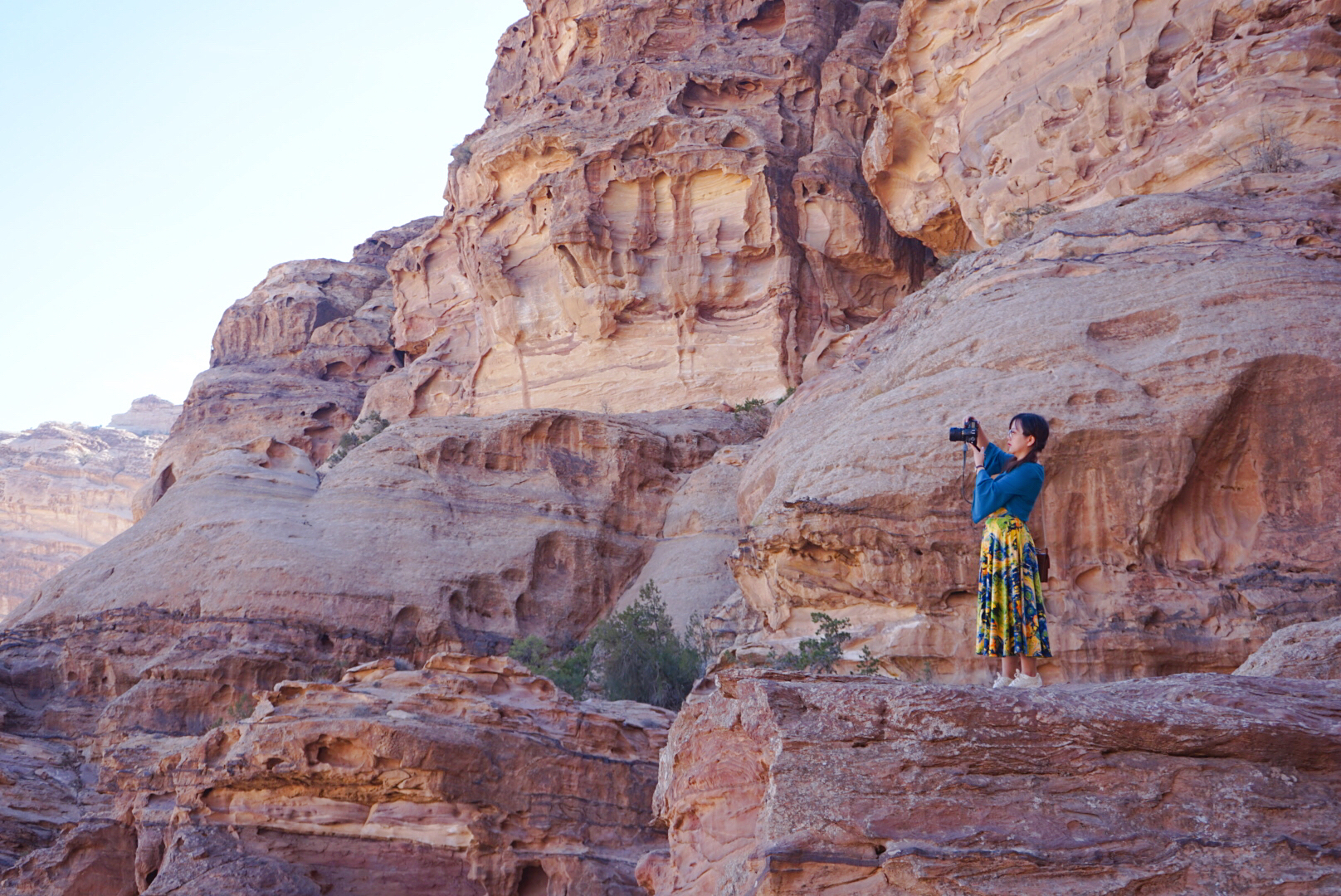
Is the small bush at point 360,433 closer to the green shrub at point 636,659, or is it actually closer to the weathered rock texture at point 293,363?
the weathered rock texture at point 293,363

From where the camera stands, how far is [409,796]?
47.3 ft

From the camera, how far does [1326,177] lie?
18.1 m

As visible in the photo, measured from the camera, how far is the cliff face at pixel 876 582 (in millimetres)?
6426

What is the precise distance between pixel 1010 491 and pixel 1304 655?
2.14m

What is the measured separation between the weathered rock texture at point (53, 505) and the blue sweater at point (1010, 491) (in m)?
69.3

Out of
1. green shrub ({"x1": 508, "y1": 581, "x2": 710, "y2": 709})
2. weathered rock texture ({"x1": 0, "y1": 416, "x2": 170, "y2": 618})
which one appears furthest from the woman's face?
Result: weathered rock texture ({"x1": 0, "y1": 416, "x2": 170, "y2": 618})

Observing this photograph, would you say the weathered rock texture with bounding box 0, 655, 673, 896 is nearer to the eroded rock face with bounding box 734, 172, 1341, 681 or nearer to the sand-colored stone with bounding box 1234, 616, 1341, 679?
the eroded rock face with bounding box 734, 172, 1341, 681

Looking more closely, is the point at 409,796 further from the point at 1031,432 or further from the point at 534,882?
the point at 1031,432

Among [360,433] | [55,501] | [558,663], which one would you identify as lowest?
[558,663]

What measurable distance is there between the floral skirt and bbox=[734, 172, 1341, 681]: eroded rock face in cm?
657

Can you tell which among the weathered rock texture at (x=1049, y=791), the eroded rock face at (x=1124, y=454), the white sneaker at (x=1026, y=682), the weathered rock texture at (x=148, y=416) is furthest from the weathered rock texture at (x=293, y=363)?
the weathered rock texture at (x=148, y=416)

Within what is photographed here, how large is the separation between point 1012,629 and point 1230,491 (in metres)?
8.21

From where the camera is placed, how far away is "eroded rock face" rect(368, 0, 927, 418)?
39656 millimetres

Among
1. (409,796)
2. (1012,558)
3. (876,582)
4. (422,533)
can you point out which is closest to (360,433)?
(422,533)
